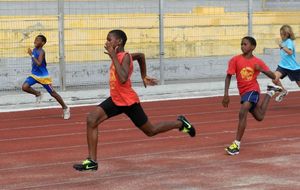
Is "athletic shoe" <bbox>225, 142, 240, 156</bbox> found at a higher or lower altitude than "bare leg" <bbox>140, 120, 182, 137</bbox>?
lower

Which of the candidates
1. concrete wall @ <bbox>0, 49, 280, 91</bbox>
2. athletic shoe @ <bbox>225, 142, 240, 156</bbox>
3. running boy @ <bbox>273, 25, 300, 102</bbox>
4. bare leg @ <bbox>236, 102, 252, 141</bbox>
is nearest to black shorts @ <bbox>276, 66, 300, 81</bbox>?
running boy @ <bbox>273, 25, 300, 102</bbox>

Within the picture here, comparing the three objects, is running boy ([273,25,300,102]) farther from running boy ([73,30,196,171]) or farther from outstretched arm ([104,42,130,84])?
outstretched arm ([104,42,130,84])

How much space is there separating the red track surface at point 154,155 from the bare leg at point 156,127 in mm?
421

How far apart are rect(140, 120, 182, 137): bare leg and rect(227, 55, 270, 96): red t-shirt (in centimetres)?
117

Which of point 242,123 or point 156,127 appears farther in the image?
point 242,123

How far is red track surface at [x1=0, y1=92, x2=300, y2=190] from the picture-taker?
338 inches

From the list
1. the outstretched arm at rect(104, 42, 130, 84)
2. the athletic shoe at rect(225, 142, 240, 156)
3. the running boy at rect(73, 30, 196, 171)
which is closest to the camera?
the outstretched arm at rect(104, 42, 130, 84)

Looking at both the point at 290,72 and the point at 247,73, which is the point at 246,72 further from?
the point at 290,72

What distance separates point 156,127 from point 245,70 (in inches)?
70.6

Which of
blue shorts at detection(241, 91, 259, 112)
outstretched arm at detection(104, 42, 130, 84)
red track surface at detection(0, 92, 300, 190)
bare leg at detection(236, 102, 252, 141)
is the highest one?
outstretched arm at detection(104, 42, 130, 84)

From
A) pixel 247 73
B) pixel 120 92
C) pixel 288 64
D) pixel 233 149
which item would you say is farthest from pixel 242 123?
pixel 288 64

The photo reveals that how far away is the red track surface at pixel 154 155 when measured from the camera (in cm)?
858

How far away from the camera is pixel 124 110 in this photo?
9.15 metres

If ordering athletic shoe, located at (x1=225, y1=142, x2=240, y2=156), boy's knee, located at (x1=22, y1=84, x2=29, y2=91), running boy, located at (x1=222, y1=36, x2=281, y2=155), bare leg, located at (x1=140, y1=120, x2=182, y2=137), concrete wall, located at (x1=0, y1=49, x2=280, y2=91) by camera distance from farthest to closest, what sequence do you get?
concrete wall, located at (x1=0, y1=49, x2=280, y2=91)
boy's knee, located at (x1=22, y1=84, x2=29, y2=91)
running boy, located at (x1=222, y1=36, x2=281, y2=155)
athletic shoe, located at (x1=225, y1=142, x2=240, y2=156)
bare leg, located at (x1=140, y1=120, x2=182, y2=137)
